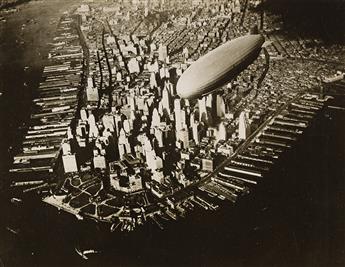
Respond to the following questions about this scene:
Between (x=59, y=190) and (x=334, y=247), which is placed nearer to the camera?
(x=334, y=247)

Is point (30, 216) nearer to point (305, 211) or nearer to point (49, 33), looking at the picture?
point (305, 211)

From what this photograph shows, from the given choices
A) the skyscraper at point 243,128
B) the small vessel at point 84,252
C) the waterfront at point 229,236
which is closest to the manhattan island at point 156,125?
the skyscraper at point 243,128

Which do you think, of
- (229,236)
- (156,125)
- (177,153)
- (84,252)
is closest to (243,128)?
(177,153)

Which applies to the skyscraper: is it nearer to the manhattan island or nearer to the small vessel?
the manhattan island

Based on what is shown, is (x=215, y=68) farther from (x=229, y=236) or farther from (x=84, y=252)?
(x=84, y=252)

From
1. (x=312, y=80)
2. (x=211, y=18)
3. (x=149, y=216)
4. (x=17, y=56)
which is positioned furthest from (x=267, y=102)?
(x=17, y=56)

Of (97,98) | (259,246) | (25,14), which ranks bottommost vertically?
(259,246)
